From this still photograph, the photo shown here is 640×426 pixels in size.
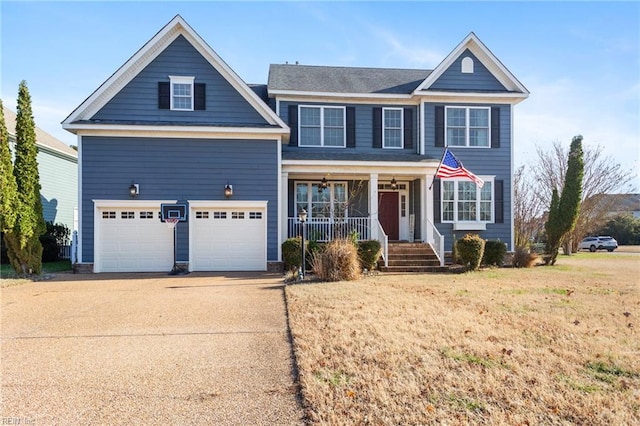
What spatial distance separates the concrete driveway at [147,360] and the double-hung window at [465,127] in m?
10.5

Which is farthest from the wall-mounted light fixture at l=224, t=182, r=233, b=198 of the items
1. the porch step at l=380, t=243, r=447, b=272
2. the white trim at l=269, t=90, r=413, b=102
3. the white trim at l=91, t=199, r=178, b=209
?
the porch step at l=380, t=243, r=447, b=272

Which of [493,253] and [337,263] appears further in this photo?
[493,253]

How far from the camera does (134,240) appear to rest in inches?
549

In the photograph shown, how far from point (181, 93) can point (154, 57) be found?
4.79 ft

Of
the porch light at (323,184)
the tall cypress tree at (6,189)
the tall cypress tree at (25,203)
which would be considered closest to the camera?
the tall cypress tree at (6,189)

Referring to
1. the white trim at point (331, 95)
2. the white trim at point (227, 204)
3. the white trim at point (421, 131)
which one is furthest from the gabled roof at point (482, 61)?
the white trim at point (227, 204)

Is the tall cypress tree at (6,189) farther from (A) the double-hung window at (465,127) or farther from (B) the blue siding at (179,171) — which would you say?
(A) the double-hung window at (465,127)

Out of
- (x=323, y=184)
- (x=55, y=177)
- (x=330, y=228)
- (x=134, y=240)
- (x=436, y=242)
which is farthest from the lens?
(x=55, y=177)

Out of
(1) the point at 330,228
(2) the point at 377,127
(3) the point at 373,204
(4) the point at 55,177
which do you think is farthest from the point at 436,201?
(4) the point at 55,177

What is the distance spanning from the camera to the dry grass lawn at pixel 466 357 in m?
3.63

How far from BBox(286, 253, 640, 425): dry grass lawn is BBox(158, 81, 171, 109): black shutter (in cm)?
854

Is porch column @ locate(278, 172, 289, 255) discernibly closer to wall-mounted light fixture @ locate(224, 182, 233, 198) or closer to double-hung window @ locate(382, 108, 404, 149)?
wall-mounted light fixture @ locate(224, 182, 233, 198)

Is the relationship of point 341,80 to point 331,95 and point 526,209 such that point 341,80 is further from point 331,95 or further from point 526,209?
point 526,209

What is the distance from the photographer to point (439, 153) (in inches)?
630
